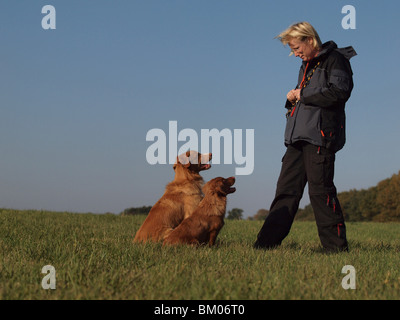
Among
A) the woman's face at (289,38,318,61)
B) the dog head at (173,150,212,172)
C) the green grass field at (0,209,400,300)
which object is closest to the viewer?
the green grass field at (0,209,400,300)

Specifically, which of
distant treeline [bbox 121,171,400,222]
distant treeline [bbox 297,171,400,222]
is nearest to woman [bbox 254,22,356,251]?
distant treeline [bbox 121,171,400,222]

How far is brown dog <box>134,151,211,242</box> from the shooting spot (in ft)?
21.7

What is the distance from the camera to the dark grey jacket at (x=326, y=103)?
19.9ft

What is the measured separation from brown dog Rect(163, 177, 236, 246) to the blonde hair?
2345 mm

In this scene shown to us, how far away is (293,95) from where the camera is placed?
6465mm

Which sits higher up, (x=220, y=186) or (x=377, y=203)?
(x=220, y=186)

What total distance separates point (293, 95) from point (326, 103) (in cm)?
60

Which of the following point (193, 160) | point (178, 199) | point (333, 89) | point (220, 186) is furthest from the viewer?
point (193, 160)

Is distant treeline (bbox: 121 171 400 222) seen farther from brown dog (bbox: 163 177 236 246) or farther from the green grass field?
the green grass field

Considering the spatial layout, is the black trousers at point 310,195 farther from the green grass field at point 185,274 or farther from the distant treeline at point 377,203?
the distant treeline at point 377,203

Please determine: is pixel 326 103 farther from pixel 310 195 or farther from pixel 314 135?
pixel 310 195

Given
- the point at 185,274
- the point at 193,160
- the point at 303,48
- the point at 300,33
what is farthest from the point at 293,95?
the point at 185,274

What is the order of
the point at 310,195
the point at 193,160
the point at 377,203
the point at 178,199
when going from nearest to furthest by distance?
the point at 310,195 < the point at 178,199 < the point at 193,160 < the point at 377,203
